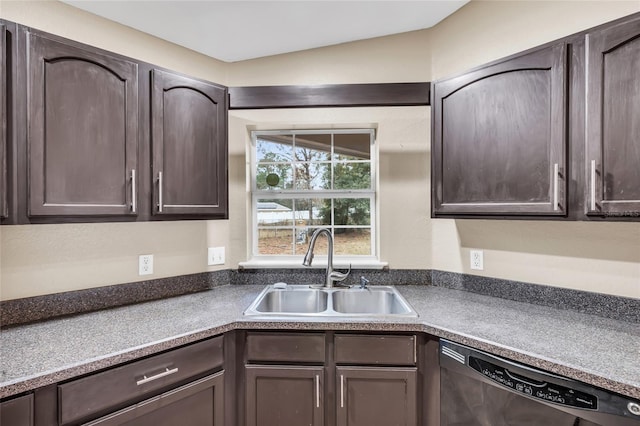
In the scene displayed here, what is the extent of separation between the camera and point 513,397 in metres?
1.16

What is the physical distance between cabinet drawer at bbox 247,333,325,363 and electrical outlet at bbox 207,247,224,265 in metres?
0.78

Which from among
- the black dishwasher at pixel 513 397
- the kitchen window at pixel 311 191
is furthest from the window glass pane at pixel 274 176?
the black dishwasher at pixel 513 397

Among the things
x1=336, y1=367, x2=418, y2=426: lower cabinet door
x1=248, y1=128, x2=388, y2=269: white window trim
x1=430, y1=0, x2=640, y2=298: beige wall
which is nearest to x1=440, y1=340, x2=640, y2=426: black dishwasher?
x1=336, y1=367, x2=418, y2=426: lower cabinet door

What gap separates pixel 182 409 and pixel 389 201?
1.58 meters

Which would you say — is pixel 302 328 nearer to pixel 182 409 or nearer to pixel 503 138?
pixel 182 409

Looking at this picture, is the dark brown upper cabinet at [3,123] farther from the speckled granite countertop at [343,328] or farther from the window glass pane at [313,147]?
the window glass pane at [313,147]

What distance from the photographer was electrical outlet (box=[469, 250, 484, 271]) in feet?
6.20

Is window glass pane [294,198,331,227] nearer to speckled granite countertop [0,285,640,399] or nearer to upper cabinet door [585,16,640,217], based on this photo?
speckled granite countertop [0,285,640,399]

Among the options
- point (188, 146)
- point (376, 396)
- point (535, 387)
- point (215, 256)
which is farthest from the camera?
point (215, 256)

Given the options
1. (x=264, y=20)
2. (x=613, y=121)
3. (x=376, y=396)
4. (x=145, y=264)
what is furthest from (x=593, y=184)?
(x=145, y=264)

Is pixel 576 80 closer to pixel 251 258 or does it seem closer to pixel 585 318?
pixel 585 318

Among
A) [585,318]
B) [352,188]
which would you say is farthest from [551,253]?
[352,188]

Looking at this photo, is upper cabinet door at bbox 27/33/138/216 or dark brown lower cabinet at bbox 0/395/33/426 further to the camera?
upper cabinet door at bbox 27/33/138/216

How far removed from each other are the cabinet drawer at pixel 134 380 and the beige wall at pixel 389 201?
0.70 meters
